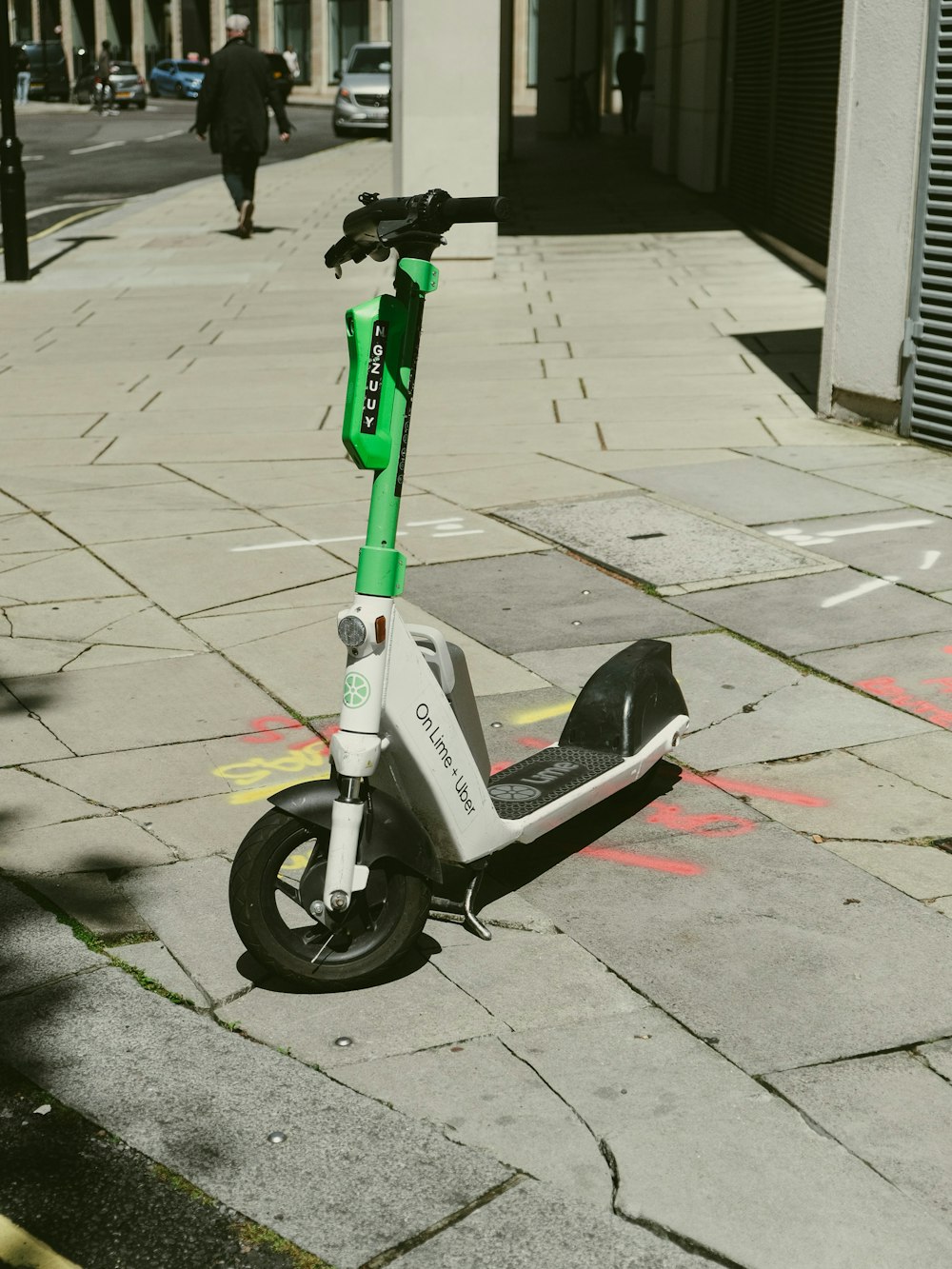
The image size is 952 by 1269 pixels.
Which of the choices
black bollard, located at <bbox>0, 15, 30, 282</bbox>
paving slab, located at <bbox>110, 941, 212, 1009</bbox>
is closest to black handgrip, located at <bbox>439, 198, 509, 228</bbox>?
paving slab, located at <bbox>110, 941, 212, 1009</bbox>

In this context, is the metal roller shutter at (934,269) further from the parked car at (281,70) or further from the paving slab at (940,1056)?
the parked car at (281,70)

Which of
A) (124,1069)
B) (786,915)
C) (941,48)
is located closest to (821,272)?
(941,48)

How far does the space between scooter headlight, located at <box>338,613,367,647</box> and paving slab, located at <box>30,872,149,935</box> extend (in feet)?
3.16

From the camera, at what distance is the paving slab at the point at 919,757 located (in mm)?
4590

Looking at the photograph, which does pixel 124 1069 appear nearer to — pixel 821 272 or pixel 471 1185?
pixel 471 1185

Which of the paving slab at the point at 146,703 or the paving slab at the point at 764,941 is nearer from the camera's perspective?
the paving slab at the point at 764,941

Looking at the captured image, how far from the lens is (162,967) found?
11.7 ft

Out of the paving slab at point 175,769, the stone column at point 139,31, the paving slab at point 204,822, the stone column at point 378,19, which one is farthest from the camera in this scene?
the stone column at point 139,31

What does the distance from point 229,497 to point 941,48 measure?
14.6ft

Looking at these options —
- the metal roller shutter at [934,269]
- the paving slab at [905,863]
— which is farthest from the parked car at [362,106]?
the paving slab at [905,863]

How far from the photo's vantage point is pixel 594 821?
4398 millimetres

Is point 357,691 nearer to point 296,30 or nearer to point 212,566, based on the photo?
point 212,566

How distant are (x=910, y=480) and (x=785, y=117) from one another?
12.2 meters

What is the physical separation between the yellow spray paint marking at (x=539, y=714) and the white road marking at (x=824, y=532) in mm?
2239
